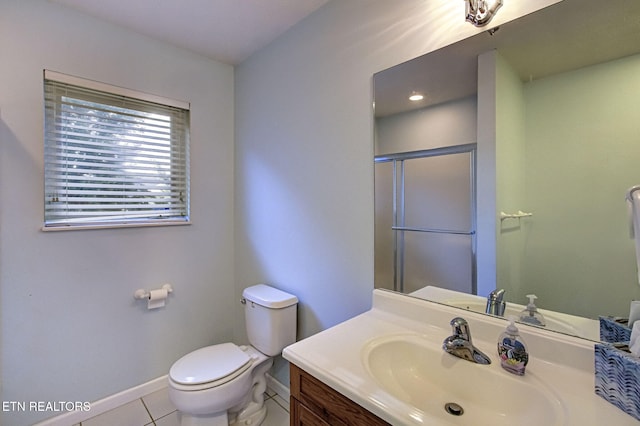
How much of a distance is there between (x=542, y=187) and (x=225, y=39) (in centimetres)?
197

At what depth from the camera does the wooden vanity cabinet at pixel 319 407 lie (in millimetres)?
776

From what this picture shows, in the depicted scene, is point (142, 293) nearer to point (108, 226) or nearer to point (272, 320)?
point (108, 226)

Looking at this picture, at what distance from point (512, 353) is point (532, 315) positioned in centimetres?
21

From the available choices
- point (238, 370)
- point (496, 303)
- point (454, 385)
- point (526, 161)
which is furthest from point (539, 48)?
A: point (238, 370)

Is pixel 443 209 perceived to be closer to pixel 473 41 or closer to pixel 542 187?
pixel 542 187

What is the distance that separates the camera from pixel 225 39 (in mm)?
1904

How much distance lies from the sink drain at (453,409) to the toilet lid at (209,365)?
110 centimetres

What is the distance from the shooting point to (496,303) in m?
1.03

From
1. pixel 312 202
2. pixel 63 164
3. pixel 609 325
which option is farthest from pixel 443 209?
pixel 63 164

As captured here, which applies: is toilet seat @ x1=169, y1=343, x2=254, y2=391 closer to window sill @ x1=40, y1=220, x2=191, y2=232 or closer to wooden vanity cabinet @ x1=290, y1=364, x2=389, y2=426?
wooden vanity cabinet @ x1=290, y1=364, x2=389, y2=426

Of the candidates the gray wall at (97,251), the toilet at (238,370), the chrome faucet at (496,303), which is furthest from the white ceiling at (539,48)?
the gray wall at (97,251)

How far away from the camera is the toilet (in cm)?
143

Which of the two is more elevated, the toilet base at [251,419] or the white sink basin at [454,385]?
the white sink basin at [454,385]

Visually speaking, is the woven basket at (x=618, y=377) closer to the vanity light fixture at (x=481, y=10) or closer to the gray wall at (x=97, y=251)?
the vanity light fixture at (x=481, y=10)
